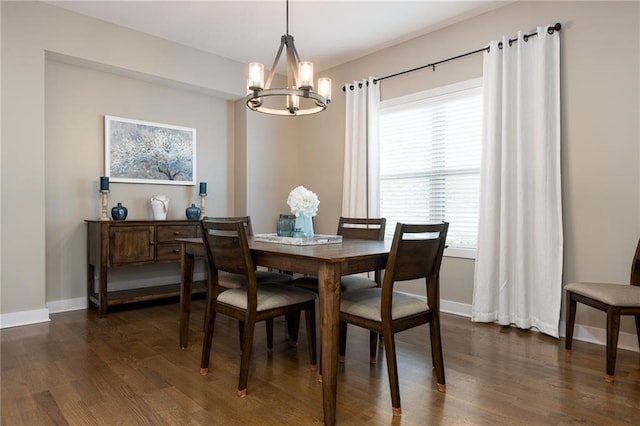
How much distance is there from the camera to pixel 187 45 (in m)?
4.15

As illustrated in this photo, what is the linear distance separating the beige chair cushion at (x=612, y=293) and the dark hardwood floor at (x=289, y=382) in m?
0.43

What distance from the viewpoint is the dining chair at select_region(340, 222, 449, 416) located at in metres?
1.84

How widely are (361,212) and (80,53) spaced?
3.06 m

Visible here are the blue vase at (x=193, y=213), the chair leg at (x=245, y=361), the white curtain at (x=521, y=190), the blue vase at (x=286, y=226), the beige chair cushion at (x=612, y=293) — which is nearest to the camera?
the chair leg at (x=245, y=361)

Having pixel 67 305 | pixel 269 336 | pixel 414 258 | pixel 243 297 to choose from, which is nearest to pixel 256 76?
pixel 243 297

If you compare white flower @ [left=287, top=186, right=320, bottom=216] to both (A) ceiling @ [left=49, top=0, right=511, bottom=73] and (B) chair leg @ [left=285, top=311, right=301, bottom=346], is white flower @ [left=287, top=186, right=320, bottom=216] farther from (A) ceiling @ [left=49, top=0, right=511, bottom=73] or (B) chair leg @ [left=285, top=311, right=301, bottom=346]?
(A) ceiling @ [left=49, top=0, right=511, bottom=73]

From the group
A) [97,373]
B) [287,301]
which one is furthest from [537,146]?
[97,373]

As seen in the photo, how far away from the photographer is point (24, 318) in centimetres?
320

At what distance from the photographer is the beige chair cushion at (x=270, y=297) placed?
2090 millimetres

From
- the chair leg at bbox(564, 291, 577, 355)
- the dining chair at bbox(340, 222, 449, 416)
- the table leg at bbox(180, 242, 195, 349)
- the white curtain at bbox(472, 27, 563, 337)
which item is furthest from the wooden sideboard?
the chair leg at bbox(564, 291, 577, 355)

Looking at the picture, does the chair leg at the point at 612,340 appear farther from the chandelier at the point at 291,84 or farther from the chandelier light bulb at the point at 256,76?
the chandelier light bulb at the point at 256,76

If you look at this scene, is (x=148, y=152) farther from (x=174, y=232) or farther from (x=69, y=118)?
(x=174, y=232)

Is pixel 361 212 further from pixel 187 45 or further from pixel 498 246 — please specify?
pixel 187 45

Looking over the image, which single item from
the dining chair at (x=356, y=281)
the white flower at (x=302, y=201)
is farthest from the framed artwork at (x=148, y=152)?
the white flower at (x=302, y=201)
